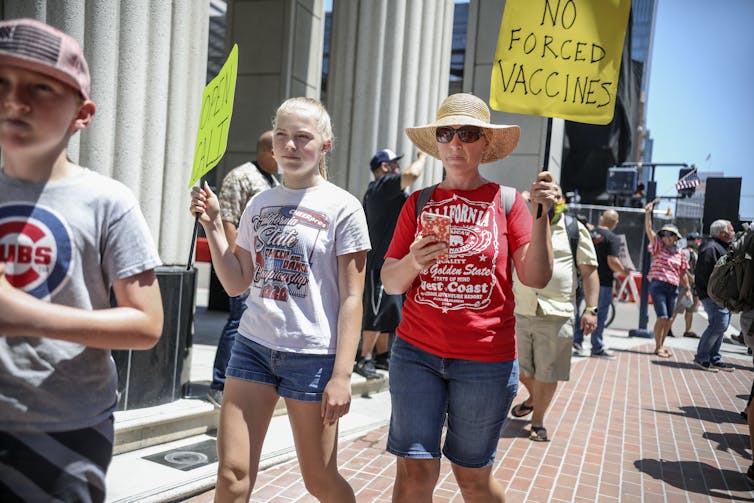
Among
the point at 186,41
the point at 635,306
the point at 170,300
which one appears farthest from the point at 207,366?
the point at 635,306

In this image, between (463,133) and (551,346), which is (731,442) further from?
(463,133)

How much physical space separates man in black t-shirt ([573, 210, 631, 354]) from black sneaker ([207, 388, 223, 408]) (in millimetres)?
6421

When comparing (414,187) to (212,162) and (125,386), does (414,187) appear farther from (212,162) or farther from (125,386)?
(212,162)

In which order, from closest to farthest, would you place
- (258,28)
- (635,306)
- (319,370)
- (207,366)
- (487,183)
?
(319,370) < (487,183) < (207,366) < (258,28) < (635,306)

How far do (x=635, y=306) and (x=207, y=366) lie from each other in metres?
15.2

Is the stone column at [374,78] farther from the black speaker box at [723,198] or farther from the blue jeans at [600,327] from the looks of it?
the blue jeans at [600,327]

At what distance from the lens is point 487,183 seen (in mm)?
2896

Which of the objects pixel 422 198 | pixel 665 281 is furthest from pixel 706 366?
pixel 422 198

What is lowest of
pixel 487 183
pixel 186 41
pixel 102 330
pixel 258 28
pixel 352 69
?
pixel 102 330

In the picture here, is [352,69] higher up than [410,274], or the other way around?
[352,69]

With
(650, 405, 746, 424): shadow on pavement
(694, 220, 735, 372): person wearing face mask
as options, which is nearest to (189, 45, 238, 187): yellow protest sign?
(650, 405, 746, 424): shadow on pavement

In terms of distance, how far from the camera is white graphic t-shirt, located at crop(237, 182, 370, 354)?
2596 mm

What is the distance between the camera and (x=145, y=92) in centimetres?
448

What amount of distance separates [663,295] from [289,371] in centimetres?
952
